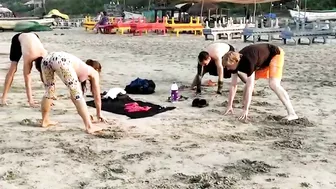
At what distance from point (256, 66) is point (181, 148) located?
71.8 inches

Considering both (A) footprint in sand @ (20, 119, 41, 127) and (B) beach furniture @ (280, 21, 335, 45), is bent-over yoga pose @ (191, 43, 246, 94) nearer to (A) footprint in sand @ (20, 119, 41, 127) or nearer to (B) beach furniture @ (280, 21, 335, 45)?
(A) footprint in sand @ (20, 119, 41, 127)

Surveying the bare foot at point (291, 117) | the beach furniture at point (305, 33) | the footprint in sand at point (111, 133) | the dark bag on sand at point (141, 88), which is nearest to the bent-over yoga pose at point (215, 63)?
the dark bag on sand at point (141, 88)

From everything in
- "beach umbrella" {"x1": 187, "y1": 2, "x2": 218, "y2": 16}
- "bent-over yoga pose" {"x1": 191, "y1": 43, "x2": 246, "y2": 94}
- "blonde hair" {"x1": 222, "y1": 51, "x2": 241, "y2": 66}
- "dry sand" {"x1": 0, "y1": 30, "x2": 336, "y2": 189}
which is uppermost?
"beach umbrella" {"x1": 187, "y1": 2, "x2": 218, "y2": 16}

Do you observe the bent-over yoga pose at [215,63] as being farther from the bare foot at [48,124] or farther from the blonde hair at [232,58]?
the bare foot at [48,124]

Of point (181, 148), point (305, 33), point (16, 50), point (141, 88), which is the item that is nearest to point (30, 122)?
point (16, 50)

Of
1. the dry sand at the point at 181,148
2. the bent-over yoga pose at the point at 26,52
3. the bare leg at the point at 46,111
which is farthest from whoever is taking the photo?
the bent-over yoga pose at the point at 26,52

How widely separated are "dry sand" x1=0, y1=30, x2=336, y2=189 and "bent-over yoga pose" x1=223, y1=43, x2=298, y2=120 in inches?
11.1

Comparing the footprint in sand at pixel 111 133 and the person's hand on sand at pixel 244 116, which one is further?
the person's hand on sand at pixel 244 116

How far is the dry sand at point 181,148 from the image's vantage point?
4.27 m

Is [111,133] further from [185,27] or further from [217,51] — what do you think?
[185,27]

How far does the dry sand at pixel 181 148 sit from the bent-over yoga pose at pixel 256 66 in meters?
0.28

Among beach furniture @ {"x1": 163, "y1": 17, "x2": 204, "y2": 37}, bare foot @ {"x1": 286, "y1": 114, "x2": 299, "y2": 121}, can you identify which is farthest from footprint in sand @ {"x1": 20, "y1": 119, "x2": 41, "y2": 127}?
beach furniture @ {"x1": 163, "y1": 17, "x2": 204, "y2": 37}

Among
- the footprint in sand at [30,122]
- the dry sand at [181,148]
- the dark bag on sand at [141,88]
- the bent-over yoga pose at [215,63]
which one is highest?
the bent-over yoga pose at [215,63]

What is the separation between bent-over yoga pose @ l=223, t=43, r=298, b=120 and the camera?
6.18m
